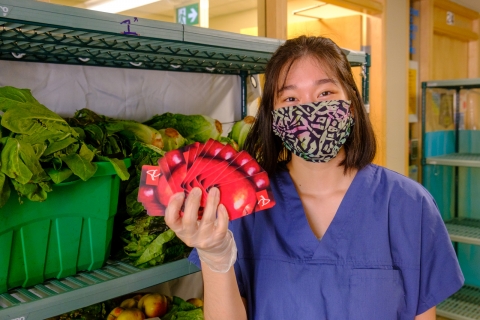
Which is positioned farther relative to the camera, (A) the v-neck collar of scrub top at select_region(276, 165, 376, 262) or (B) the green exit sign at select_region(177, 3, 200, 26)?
(B) the green exit sign at select_region(177, 3, 200, 26)

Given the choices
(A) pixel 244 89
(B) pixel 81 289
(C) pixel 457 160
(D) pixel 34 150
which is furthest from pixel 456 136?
(D) pixel 34 150

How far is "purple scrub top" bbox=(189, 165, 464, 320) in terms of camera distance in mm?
1209

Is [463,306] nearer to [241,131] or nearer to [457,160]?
[457,160]

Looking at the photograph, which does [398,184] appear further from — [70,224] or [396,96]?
[396,96]

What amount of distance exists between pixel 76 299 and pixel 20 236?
0.69ft

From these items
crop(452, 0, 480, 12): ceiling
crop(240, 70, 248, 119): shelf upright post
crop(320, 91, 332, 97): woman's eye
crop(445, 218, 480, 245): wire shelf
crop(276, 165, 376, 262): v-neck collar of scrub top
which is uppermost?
crop(452, 0, 480, 12): ceiling

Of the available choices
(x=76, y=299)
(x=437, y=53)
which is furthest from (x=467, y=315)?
(x=76, y=299)

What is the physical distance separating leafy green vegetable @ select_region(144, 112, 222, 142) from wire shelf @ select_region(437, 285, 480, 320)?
9.18ft

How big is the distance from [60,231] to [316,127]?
72 centimetres

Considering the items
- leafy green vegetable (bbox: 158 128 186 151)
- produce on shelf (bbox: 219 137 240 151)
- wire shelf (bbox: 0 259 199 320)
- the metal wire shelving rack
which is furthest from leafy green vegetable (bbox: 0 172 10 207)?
the metal wire shelving rack

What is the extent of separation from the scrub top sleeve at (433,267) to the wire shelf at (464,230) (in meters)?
2.52

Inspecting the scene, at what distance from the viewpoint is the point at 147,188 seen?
0.95 meters

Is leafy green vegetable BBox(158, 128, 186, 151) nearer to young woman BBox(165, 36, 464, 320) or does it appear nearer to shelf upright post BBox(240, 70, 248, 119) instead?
young woman BBox(165, 36, 464, 320)

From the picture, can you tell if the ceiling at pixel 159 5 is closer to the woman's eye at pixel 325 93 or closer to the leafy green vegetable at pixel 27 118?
the leafy green vegetable at pixel 27 118
